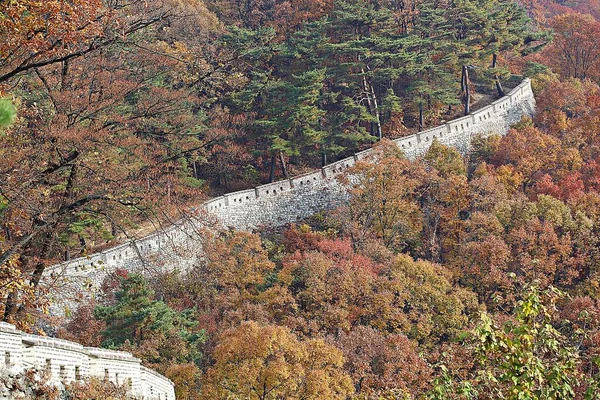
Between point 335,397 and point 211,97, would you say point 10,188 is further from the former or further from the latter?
point 211,97

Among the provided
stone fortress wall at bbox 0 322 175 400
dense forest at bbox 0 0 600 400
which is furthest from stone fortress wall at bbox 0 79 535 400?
stone fortress wall at bbox 0 322 175 400

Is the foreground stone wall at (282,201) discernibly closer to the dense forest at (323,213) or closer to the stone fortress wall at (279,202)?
the stone fortress wall at (279,202)

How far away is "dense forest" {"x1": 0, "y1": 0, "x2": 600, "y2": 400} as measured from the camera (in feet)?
37.1

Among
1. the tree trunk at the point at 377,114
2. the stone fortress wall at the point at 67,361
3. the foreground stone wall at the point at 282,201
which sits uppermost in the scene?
the stone fortress wall at the point at 67,361

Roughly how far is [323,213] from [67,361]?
81.9 ft

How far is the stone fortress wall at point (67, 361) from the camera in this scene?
8781 millimetres

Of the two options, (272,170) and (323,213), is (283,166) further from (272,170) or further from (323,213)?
(323,213)

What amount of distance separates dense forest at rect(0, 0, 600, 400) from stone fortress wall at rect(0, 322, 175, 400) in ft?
1.05

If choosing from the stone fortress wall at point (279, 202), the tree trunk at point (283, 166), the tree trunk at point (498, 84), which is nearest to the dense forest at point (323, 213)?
the tree trunk at point (498, 84)

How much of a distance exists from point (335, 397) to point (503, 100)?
23.7 meters

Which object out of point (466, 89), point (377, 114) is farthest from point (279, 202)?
point (466, 89)

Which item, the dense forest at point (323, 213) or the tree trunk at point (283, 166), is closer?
the dense forest at point (323, 213)

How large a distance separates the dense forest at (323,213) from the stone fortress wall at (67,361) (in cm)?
32

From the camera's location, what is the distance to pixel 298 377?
71.9 feet
